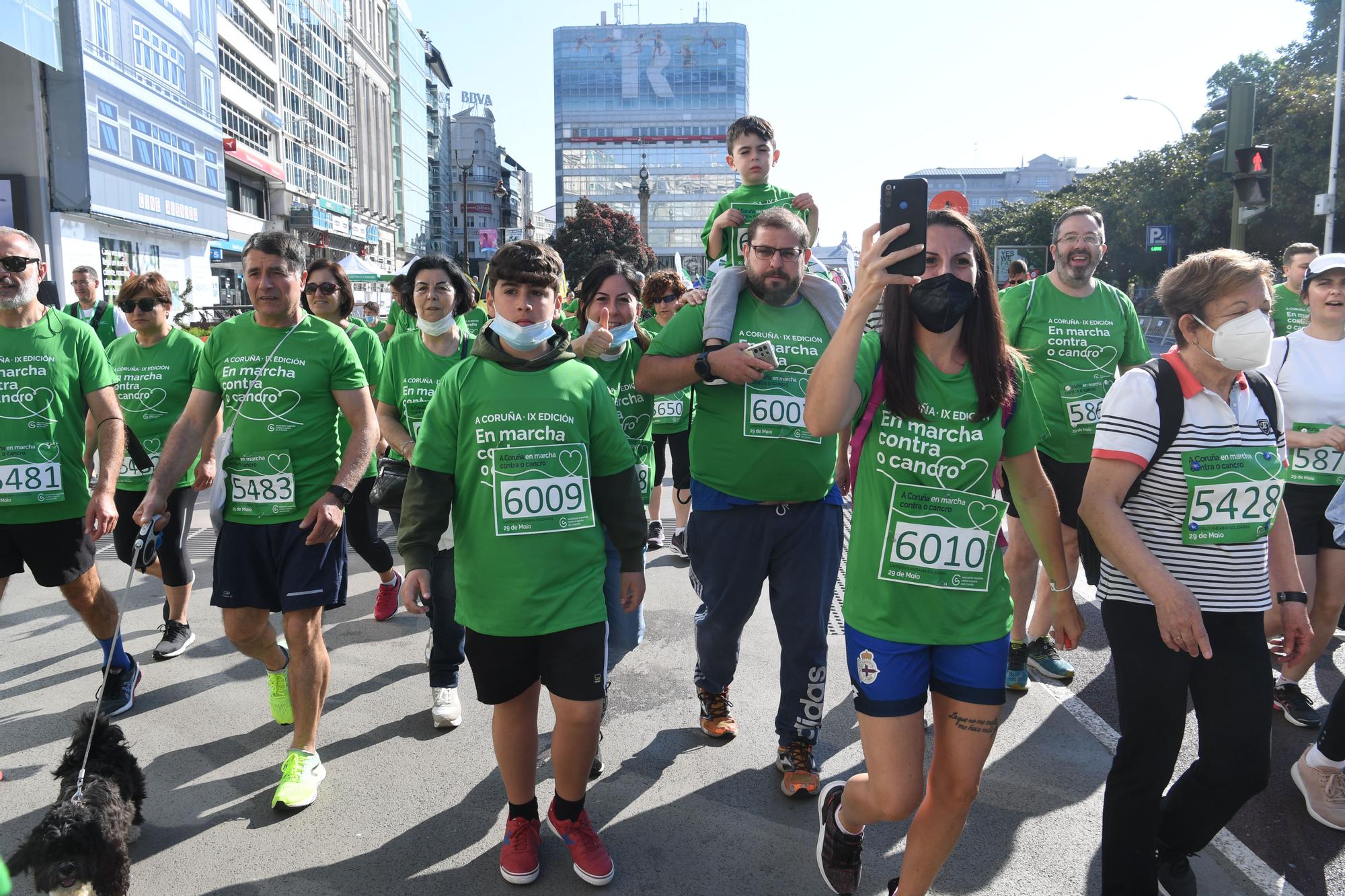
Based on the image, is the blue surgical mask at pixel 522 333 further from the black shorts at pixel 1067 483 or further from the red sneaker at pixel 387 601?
the red sneaker at pixel 387 601

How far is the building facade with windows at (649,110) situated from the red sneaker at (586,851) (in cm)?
13006

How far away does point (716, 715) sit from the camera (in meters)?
4.33

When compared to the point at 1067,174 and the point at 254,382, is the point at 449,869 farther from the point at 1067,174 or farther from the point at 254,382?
the point at 1067,174

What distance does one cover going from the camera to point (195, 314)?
22328mm

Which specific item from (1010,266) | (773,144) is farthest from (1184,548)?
(1010,266)

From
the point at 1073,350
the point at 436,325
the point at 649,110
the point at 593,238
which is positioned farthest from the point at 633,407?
the point at 649,110

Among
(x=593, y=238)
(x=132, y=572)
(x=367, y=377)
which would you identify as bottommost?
(x=132, y=572)

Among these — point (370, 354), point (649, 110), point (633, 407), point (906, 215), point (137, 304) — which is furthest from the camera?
point (649, 110)

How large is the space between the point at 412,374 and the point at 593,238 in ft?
161

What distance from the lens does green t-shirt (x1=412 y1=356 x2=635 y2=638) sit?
304cm

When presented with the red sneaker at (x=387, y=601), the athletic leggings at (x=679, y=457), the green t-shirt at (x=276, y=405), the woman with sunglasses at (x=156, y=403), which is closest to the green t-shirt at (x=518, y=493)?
the green t-shirt at (x=276, y=405)

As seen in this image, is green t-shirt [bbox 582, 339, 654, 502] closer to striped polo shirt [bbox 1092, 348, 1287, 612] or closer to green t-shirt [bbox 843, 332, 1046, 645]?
green t-shirt [bbox 843, 332, 1046, 645]

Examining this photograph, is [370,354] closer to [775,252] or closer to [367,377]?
[367,377]

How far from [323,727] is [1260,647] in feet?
12.3
